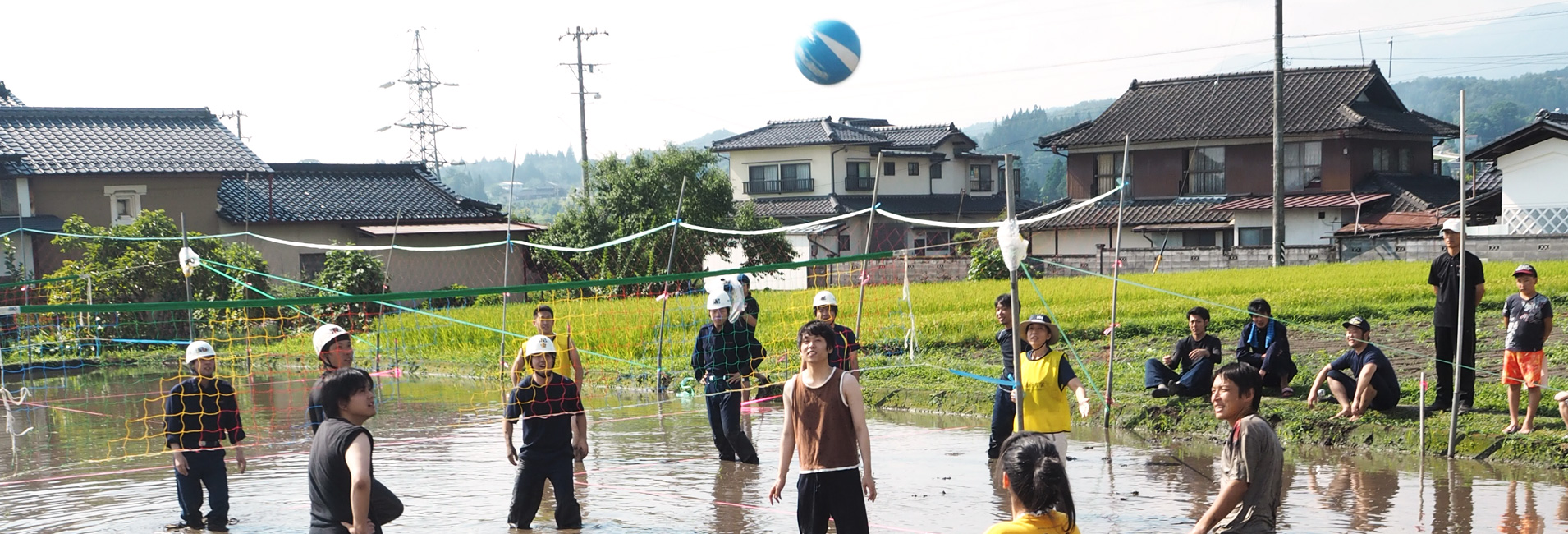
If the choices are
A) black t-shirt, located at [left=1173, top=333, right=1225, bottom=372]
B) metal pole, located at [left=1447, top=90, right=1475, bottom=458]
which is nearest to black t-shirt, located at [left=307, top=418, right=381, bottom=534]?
metal pole, located at [left=1447, top=90, right=1475, bottom=458]

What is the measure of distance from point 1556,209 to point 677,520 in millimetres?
27701

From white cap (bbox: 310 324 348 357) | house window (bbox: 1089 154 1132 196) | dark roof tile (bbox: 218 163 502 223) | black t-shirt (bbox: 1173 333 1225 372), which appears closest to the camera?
white cap (bbox: 310 324 348 357)

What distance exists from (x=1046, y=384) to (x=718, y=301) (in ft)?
10.6

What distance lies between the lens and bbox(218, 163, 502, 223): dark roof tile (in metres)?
32.4

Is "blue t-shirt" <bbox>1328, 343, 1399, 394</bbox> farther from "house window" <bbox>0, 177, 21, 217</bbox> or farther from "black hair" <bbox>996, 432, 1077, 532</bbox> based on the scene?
"house window" <bbox>0, 177, 21, 217</bbox>

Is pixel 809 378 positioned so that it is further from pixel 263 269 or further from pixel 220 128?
pixel 220 128

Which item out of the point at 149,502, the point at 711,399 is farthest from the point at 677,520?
the point at 149,502

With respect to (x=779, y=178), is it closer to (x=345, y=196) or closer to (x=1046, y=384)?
(x=345, y=196)

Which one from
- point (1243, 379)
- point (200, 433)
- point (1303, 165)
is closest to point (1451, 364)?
point (1243, 379)

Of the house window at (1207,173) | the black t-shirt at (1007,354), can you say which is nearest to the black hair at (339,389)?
the black t-shirt at (1007,354)

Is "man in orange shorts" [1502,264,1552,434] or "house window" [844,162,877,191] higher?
"house window" [844,162,877,191]

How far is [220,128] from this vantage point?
3375 centimetres

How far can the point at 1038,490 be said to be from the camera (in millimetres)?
3951

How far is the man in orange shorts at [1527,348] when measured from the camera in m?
9.73
